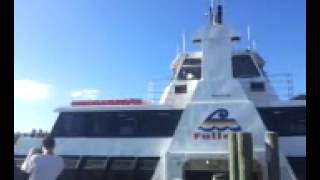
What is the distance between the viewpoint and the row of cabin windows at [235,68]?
9648 millimetres

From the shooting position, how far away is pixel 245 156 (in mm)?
7613

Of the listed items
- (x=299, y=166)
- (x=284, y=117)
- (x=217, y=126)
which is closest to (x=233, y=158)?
(x=217, y=126)

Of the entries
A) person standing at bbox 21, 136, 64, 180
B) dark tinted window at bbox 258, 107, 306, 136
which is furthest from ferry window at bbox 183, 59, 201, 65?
person standing at bbox 21, 136, 64, 180

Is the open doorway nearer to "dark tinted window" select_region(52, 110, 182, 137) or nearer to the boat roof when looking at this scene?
"dark tinted window" select_region(52, 110, 182, 137)

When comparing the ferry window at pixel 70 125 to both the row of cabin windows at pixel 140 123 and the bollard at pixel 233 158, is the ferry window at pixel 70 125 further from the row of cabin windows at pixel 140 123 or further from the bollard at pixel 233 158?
the bollard at pixel 233 158

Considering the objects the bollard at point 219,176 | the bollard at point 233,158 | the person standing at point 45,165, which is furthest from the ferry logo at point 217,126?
the person standing at point 45,165

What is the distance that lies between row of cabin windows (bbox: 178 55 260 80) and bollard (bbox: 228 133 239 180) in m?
2.04

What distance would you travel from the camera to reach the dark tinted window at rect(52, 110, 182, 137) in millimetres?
9320

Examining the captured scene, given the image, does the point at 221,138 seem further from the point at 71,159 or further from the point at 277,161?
the point at 71,159

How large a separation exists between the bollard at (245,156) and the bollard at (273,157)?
69cm

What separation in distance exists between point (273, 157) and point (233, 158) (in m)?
0.85

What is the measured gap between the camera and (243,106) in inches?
347

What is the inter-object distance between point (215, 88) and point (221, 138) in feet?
3.49

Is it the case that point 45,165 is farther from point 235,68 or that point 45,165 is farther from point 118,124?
point 235,68
